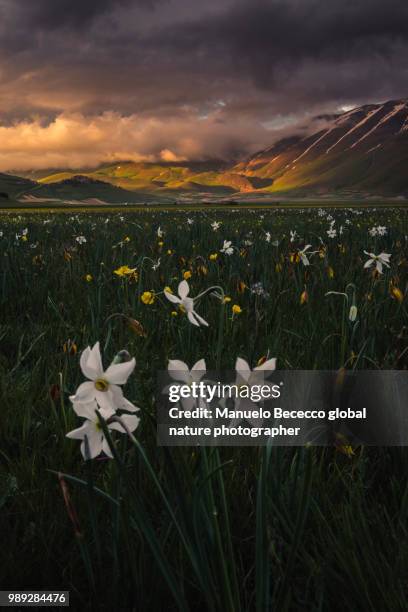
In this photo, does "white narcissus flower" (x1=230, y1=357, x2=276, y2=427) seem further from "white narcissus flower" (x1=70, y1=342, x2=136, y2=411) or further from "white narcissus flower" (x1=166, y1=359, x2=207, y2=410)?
"white narcissus flower" (x1=70, y1=342, x2=136, y2=411)

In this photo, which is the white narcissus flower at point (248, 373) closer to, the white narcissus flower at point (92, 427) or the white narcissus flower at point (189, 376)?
the white narcissus flower at point (189, 376)

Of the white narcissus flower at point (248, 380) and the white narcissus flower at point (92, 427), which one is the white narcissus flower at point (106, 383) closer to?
the white narcissus flower at point (92, 427)

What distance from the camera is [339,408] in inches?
74.4

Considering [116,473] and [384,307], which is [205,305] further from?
[116,473]

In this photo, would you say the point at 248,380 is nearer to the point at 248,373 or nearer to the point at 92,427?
the point at 248,373

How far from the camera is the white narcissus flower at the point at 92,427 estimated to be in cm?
100

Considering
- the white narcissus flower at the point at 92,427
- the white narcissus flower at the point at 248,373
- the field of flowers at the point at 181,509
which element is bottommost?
the field of flowers at the point at 181,509

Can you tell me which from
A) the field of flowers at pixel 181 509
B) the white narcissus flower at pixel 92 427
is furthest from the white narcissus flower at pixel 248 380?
the white narcissus flower at pixel 92 427

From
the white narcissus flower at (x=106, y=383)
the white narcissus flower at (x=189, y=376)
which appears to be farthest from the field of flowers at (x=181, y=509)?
the white narcissus flower at (x=189, y=376)

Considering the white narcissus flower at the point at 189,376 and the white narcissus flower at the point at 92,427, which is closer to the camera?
the white narcissus flower at the point at 92,427

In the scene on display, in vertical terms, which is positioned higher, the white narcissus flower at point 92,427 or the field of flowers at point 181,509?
the white narcissus flower at point 92,427

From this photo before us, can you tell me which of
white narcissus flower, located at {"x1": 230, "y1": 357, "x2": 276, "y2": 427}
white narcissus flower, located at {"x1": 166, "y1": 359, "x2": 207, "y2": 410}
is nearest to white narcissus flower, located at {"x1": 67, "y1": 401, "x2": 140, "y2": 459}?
white narcissus flower, located at {"x1": 166, "y1": 359, "x2": 207, "y2": 410}

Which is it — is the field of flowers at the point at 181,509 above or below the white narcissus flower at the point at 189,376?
below

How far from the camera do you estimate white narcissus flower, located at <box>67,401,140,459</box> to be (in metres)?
1.00
